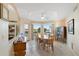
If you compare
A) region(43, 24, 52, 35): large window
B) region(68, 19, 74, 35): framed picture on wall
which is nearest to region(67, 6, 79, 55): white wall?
region(68, 19, 74, 35): framed picture on wall

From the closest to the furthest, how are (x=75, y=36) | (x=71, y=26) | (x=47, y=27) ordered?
(x=75, y=36), (x=47, y=27), (x=71, y=26)

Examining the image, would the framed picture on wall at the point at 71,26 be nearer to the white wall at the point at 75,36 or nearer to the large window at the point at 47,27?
the white wall at the point at 75,36

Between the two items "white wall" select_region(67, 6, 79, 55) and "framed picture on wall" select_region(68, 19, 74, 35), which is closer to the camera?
"white wall" select_region(67, 6, 79, 55)

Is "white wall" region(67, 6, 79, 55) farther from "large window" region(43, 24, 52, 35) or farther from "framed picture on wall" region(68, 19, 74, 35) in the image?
"large window" region(43, 24, 52, 35)

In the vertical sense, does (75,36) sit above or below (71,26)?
below

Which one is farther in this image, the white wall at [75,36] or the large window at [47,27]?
the large window at [47,27]

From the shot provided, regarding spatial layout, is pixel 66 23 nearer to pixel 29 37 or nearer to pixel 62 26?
pixel 62 26

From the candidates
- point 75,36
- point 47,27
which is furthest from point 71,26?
point 47,27

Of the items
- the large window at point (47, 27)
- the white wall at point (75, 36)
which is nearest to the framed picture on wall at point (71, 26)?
the white wall at point (75, 36)

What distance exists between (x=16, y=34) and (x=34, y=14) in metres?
0.83

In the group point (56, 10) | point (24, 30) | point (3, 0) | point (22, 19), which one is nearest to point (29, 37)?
point (24, 30)

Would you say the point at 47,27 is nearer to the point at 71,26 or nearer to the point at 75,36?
the point at 71,26

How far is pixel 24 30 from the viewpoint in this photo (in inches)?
163

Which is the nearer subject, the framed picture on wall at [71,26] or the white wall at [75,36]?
the white wall at [75,36]
